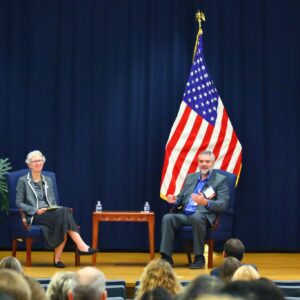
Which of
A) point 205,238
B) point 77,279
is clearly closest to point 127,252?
point 205,238

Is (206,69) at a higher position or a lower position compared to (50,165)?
higher

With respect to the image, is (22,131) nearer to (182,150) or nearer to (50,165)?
(50,165)

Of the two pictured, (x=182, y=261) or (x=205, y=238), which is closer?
(x=205, y=238)

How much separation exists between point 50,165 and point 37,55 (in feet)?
4.34

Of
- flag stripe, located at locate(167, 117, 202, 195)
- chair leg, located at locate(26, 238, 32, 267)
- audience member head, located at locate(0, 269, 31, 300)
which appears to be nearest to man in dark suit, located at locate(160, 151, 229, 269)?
flag stripe, located at locate(167, 117, 202, 195)

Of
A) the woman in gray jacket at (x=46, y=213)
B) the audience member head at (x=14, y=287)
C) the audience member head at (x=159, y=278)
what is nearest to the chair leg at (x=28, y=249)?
the woman in gray jacket at (x=46, y=213)

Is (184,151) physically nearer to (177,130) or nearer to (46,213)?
(177,130)

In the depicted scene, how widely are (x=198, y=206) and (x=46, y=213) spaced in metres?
1.50

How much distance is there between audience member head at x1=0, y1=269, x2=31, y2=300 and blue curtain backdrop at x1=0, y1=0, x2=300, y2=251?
6.53m

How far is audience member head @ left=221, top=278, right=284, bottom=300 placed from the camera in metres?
1.67

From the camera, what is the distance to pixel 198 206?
23.9ft

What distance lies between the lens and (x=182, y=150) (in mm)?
8258

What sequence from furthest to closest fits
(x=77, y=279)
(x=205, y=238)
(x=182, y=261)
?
Result: (x=182, y=261) → (x=205, y=238) → (x=77, y=279)

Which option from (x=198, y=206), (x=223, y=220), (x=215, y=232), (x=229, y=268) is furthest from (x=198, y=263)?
(x=229, y=268)
